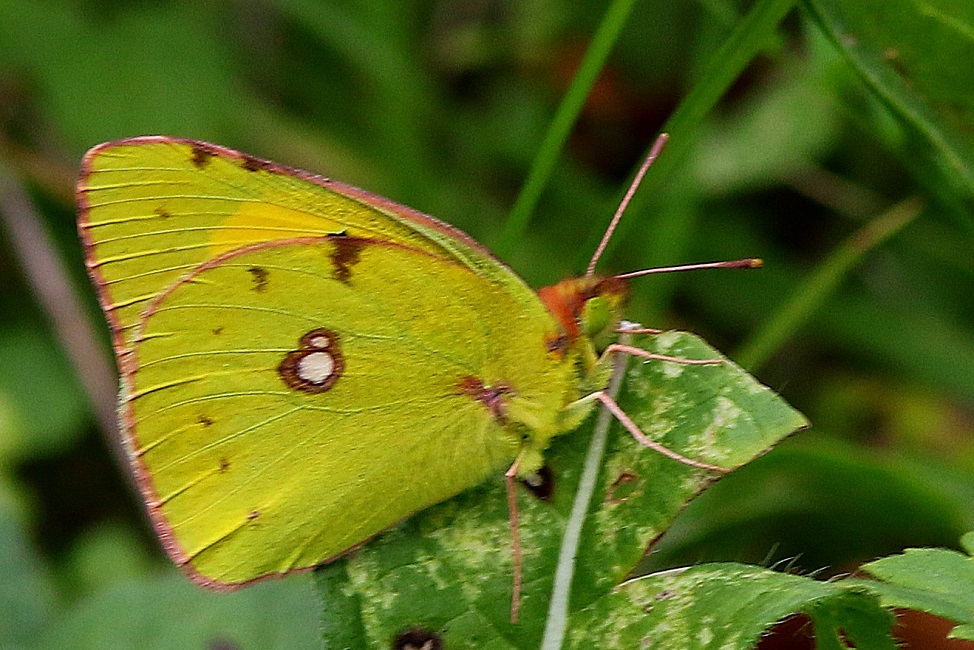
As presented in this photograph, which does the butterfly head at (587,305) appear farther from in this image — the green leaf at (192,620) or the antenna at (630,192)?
the green leaf at (192,620)

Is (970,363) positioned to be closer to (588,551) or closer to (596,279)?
(596,279)

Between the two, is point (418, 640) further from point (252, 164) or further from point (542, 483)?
point (252, 164)

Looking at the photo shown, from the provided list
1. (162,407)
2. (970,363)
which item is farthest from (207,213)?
(970,363)

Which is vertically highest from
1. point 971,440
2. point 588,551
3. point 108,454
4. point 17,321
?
point 588,551

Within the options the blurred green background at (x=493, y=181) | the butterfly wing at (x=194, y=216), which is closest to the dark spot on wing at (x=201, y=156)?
the butterfly wing at (x=194, y=216)

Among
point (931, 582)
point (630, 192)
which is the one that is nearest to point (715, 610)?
point (931, 582)
